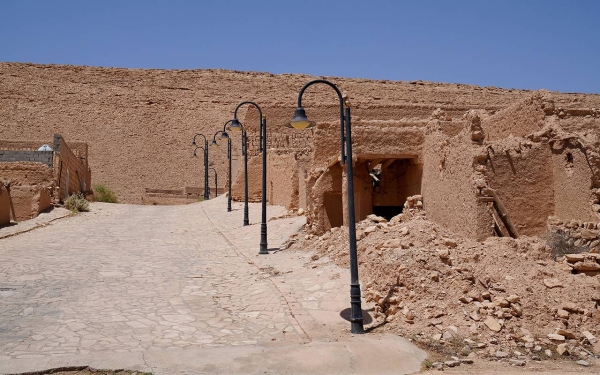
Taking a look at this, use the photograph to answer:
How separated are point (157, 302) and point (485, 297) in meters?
4.61

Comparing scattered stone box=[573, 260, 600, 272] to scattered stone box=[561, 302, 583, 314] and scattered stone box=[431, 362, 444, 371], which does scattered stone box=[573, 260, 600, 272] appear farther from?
scattered stone box=[431, 362, 444, 371]

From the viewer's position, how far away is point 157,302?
27.3 feet

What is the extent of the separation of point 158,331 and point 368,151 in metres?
6.92

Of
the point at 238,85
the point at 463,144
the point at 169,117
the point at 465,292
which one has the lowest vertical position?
the point at 465,292

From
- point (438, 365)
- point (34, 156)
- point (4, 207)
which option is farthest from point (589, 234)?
point (34, 156)

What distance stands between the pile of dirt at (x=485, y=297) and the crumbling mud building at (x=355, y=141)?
2.55 feet

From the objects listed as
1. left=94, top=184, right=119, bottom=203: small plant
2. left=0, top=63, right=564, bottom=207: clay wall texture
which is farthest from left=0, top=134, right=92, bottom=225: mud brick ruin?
left=0, top=63, right=564, bottom=207: clay wall texture

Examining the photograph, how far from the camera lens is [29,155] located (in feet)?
73.4

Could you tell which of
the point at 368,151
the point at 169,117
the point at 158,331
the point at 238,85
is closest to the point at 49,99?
the point at 169,117

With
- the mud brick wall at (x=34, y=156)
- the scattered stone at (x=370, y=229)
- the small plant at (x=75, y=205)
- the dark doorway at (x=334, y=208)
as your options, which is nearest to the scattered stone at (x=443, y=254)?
the scattered stone at (x=370, y=229)

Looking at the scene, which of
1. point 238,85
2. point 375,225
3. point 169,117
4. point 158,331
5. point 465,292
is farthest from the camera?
point 238,85

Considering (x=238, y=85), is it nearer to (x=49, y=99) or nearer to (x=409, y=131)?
(x=49, y=99)

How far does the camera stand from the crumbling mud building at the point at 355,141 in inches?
366

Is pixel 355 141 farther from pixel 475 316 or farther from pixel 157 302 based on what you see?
pixel 475 316
